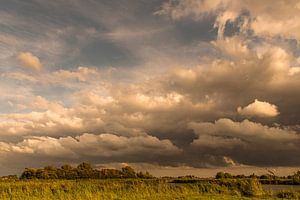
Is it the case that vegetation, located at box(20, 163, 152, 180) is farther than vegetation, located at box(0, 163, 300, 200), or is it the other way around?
vegetation, located at box(20, 163, 152, 180)

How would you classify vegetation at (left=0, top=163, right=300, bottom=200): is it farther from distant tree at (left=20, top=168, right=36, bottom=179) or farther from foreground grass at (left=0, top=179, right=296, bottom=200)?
distant tree at (left=20, top=168, right=36, bottom=179)

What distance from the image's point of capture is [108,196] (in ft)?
106

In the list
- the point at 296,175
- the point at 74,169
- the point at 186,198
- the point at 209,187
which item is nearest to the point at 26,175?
the point at 74,169

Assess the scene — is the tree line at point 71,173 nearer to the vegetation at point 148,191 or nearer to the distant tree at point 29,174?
the distant tree at point 29,174

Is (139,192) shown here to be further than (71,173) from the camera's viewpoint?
No

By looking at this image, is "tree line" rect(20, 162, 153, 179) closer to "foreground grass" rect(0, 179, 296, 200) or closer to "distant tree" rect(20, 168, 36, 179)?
"distant tree" rect(20, 168, 36, 179)

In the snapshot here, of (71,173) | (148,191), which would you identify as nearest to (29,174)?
(71,173)

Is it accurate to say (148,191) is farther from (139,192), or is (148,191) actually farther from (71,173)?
(71,173)

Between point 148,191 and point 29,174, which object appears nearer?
point 148,191

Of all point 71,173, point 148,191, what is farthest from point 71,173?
point 148,191

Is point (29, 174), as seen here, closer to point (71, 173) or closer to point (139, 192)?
point (71, 173)

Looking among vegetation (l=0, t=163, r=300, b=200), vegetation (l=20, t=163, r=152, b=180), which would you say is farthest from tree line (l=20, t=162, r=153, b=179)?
vegetation (l=0, t=163, r=300, b=200)

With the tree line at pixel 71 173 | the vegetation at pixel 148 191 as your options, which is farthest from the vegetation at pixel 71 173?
the vegetation at pixel 148 191

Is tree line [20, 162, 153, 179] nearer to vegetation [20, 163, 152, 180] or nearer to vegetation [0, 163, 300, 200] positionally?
vegetation [20, 163, 152, 180]
